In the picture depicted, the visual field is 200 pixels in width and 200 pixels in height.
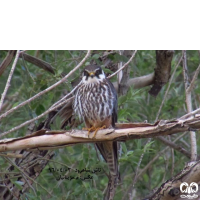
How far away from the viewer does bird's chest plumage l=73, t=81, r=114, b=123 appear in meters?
3.63

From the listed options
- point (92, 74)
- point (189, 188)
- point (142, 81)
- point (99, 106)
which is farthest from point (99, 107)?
point (189, 188)

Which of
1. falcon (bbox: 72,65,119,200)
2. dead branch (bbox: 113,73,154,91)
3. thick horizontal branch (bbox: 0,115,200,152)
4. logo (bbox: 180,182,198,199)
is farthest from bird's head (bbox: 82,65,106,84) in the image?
logo (bbox: 180,182,198,199)

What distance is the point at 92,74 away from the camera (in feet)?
12.1

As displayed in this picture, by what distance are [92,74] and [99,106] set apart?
0.33 meters

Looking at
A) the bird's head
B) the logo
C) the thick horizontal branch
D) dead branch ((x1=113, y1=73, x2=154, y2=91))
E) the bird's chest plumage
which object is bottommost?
the logo

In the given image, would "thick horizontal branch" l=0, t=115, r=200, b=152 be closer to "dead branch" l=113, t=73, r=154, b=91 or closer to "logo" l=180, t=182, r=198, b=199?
"logo" l=180, t=182, r=198, b=199

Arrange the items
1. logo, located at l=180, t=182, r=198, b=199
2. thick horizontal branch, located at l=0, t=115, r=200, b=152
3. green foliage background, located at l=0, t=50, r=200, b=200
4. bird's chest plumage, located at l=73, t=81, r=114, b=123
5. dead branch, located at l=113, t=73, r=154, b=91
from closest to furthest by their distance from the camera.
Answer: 1. thick horizontal branch, located at l=0, t=115, r=200, b=152
2. logo, located at l=180, t=182, r=198, b=199
3. green foliage background, located at l=0, t=50, r=200, b=200
4. bird's chest plumage, located at l=73, t=81, r=114, b=123
5. dead branch, located at l=113, t=73, r=154, b=91
